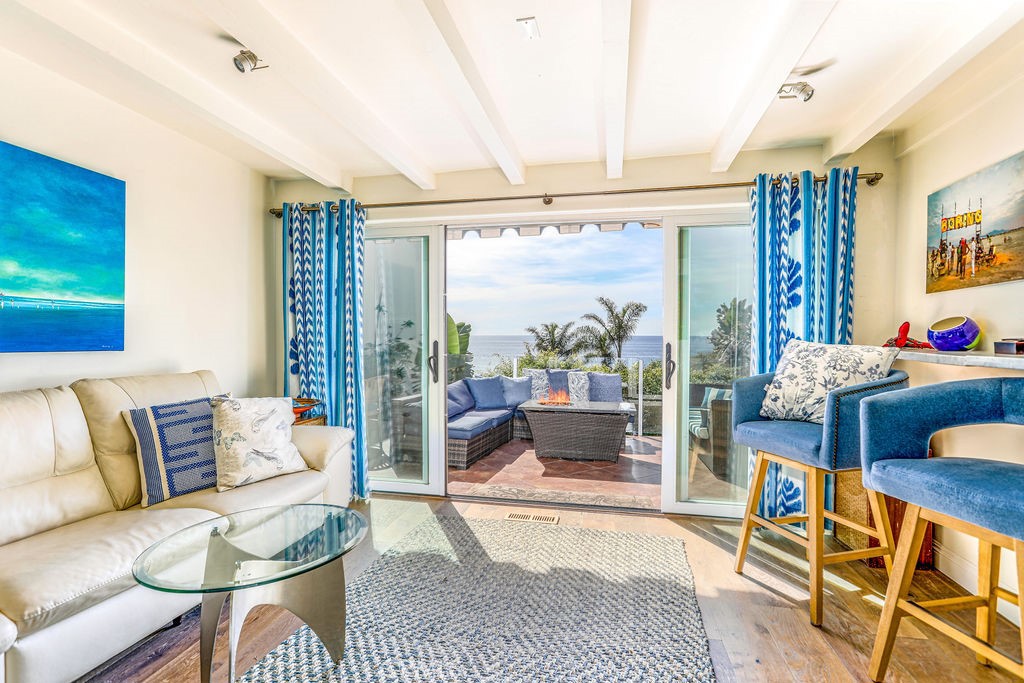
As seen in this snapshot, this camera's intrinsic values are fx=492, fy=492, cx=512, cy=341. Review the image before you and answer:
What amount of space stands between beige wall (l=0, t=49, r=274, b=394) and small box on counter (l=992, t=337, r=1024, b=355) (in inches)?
157

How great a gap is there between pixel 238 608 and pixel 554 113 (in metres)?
2.54

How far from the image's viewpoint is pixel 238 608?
1.47 m

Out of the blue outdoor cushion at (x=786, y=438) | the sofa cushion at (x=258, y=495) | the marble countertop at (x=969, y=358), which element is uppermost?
the marble countertop at (x=969, y=358)

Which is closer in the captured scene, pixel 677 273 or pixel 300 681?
pixel 300 681

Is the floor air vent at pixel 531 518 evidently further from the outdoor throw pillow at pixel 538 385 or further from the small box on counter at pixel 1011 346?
the outdoor throw pillow at pixel 538 385

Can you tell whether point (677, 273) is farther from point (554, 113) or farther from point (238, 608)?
point (238, 608)

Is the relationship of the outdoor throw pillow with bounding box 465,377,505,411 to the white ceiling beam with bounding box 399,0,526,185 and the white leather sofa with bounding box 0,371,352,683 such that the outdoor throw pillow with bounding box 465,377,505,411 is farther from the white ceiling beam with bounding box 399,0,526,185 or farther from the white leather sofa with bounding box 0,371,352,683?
the white ceiling beam with bounding box 399,0,526,185

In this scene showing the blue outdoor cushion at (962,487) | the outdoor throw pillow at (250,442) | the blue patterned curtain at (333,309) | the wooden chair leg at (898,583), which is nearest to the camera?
the blue outdoor cushion at (962,487)

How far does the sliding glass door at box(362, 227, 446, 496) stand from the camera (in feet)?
12.0

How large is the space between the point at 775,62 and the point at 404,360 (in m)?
2.90

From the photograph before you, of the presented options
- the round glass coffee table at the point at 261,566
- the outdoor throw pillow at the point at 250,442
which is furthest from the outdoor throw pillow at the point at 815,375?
the outdoor throw pillow at the point at 250,442

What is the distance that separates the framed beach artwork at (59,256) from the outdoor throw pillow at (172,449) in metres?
0.48

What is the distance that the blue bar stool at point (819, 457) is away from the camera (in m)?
1.96

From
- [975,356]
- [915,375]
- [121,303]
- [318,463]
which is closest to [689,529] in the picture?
[915,375]
